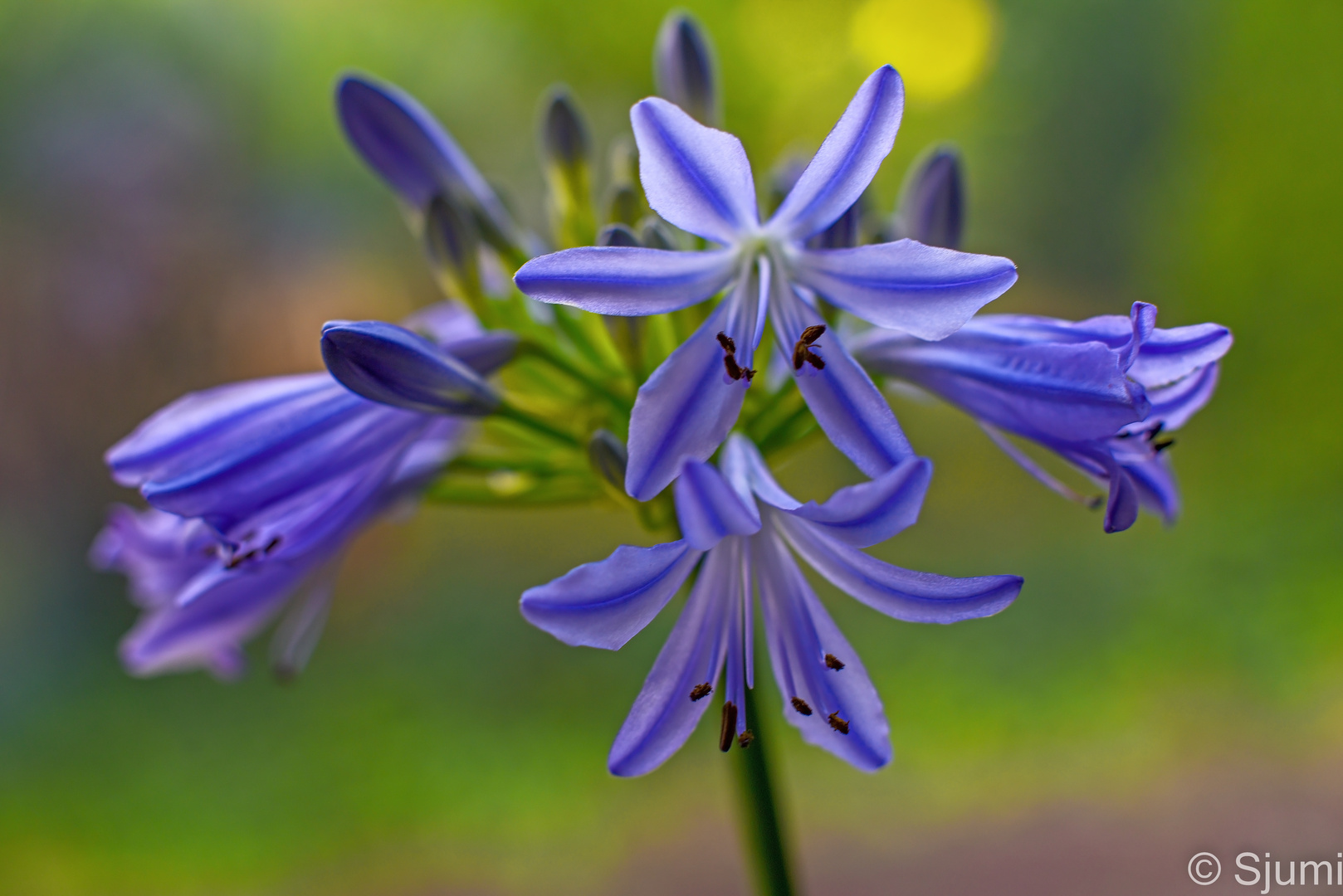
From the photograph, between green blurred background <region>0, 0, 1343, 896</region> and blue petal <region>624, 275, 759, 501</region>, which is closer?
blue petal <region>624, 275, 759, 501</region>

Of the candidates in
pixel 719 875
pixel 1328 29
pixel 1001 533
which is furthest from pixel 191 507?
pixel 1328 29

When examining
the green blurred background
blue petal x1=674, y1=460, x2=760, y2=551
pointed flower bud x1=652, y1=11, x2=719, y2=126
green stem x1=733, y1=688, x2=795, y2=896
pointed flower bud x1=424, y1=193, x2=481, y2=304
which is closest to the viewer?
blue petal x1=674, y1=460, x2=760, y2=551

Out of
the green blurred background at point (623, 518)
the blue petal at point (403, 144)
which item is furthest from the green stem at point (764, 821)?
the green blurred background at point (623, 518)

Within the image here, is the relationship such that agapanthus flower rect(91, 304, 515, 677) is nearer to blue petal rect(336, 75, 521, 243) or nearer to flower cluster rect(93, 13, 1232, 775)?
flower cluster rect(93, 13, 1232, 775)

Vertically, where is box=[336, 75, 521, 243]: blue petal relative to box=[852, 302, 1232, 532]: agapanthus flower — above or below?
above

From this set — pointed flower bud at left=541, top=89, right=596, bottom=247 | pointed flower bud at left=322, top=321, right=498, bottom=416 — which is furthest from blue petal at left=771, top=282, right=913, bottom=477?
pointed flower bud at left=541, top=89, right=596, bottom=247

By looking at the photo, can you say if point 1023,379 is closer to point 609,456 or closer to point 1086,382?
point 1086,382

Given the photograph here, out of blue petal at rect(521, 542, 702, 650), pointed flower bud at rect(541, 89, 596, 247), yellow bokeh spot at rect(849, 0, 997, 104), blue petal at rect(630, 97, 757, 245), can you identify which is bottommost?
blue petal at rect(521, 542, 702, 650)
